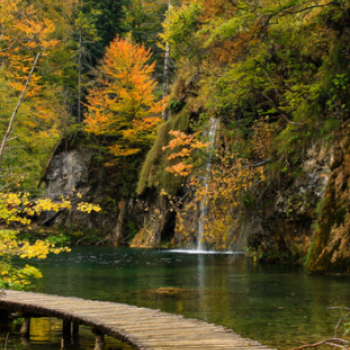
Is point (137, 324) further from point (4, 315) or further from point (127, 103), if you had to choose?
point (127, 103)

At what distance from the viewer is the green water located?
6480mm

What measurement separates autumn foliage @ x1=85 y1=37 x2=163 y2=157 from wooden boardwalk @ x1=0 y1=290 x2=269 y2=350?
1999cm

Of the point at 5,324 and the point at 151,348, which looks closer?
the point at 151,348

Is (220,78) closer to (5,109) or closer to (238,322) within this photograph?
(238,322)

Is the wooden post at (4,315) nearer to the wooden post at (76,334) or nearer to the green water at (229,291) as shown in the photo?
the green water at (229,291)

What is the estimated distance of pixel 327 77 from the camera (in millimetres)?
10172

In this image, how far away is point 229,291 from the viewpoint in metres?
9.43

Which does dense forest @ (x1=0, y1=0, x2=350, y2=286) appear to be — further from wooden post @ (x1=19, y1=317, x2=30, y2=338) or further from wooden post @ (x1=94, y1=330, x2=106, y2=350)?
wooden post @ (x1=94, y1=330, x2=106, y2=350)

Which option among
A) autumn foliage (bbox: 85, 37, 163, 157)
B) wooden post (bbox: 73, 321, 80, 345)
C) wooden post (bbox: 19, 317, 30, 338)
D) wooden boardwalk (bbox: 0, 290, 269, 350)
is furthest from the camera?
autumn foliage (bbox: 85, 37, 163, 157)

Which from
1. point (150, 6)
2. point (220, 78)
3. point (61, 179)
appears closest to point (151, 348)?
point (220, 78)

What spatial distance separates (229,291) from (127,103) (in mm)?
18485

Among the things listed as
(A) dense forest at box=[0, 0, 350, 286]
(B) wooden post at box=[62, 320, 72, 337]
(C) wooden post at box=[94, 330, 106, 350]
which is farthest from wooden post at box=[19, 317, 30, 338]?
(C) wooden post at box=[94, 330, 106, 350]

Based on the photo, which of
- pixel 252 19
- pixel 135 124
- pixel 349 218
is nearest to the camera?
pixel 252 19

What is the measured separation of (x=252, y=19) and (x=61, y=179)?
2063cm
